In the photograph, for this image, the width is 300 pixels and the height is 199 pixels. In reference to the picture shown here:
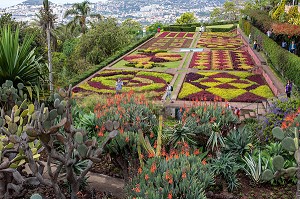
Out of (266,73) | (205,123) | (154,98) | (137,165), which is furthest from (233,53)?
(137,165)

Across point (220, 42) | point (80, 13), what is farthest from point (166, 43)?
point (80, 13)

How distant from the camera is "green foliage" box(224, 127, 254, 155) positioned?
9.40 metres

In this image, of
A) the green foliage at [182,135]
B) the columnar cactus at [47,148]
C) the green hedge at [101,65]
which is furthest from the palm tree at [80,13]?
the columnar cactus at [47,148]

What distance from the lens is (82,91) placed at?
2105 centimetres

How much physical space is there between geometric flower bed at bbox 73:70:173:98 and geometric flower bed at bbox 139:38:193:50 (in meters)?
12.6

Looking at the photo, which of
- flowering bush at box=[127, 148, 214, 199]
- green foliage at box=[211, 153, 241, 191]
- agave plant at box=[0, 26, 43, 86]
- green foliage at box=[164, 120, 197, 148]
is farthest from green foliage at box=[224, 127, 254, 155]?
agave plant at box=[0, 26, 43, 86]

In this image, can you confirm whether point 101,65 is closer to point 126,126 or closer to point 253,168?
point 126,126

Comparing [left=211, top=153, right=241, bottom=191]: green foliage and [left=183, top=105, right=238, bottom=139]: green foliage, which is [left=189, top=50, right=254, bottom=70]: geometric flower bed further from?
[left=211, top=153, right=241, bottom=191]: green foliage

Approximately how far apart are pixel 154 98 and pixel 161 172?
1227 centimetres

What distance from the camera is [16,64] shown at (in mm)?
9109

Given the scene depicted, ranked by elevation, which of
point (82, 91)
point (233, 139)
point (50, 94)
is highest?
point (50, 94)

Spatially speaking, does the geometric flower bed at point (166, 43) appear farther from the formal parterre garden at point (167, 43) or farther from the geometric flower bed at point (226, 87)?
the geometric flower bed at point (226, 87)

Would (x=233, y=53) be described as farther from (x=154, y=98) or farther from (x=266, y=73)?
(x=154, y=98)

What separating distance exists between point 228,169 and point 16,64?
5.54 metres
